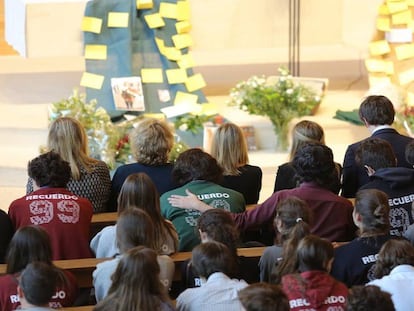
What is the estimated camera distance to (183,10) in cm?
845

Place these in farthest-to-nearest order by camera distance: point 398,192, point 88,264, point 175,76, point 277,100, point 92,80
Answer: point 175,76, point 92,80, point 277,100, point 398,192, point 88,264

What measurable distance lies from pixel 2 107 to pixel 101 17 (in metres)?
1.35

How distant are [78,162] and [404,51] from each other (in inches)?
191

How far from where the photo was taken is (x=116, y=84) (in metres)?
8.20

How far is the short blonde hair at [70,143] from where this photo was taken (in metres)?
5.09

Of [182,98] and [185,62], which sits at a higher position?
[185,62]

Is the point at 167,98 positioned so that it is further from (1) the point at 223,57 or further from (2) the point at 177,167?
(2) the point at 177,167

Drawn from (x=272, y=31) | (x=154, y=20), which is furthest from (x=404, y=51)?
(x=154, y=20)

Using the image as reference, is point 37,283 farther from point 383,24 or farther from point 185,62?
point 383,24

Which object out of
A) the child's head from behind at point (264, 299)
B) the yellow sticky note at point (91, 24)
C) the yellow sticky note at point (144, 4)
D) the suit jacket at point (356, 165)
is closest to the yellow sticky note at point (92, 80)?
the yellow sticky note at point (91, 24)

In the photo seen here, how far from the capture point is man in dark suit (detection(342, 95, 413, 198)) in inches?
206

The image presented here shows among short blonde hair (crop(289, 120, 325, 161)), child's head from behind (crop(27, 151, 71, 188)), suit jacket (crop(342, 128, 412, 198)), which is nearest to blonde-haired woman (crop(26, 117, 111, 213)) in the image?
child's head from behind (crop(27, 151, 71, 188))

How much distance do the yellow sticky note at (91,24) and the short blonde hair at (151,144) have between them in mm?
3040

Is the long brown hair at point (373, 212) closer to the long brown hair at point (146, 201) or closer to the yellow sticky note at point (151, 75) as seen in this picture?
the long brown hair at point (146, 201)
